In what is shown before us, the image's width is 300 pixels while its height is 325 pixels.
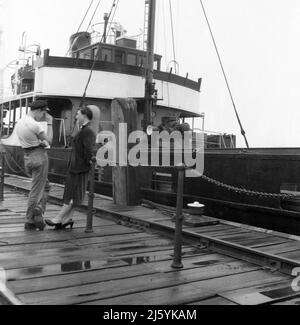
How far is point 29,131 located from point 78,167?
73 centimetres

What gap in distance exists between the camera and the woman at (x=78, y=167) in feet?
17.5

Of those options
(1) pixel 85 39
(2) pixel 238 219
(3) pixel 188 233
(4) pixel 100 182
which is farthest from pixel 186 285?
(1) pixel 85 39

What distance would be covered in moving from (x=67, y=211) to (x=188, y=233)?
1.56 metres

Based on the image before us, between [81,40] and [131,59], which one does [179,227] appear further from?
[81,40]

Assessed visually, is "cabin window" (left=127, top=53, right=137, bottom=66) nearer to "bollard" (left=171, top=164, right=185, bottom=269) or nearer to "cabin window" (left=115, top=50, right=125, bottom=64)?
"cabin window" (left=115, top=50, right=125, bottom=64)

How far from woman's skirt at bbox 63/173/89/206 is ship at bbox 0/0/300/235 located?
69 cm

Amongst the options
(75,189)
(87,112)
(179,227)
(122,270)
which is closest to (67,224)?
(75,189)

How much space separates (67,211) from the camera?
5395 mm

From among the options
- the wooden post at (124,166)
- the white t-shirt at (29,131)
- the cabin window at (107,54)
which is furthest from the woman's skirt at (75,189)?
the cabin window at (107,54)

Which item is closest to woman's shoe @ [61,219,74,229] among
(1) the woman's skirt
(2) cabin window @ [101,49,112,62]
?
(1) the woman's skirt

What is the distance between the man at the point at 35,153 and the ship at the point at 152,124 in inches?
28.9

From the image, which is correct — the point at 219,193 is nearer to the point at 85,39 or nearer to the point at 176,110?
the point at 176,110

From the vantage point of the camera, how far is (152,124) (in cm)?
1063

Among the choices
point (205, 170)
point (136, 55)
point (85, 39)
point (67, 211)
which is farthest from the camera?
point (85, 39)
